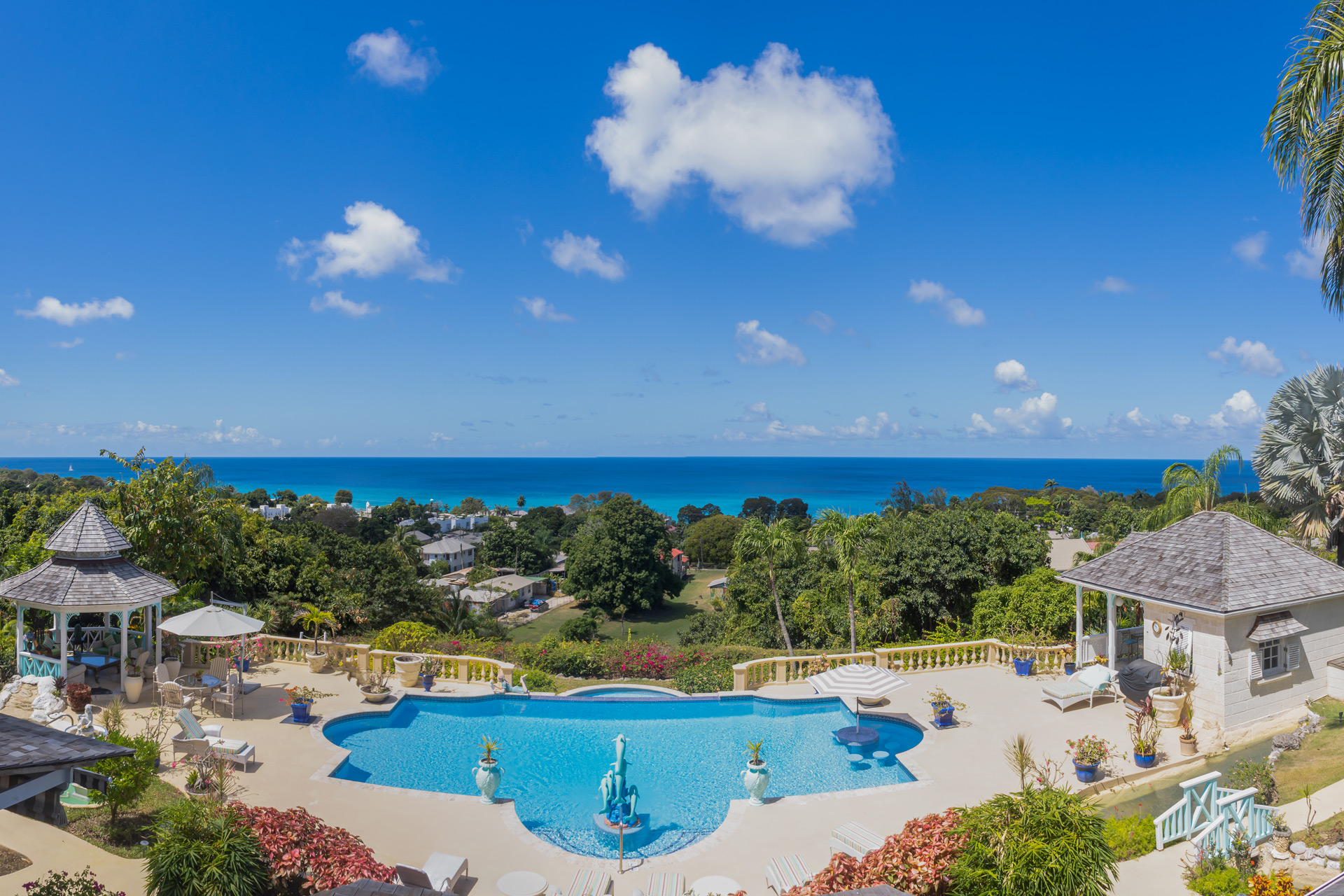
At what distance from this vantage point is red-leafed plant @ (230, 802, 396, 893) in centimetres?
830

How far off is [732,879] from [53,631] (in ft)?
61.4

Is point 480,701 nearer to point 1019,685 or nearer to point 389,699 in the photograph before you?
point 389,699

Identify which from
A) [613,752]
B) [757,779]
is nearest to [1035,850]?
[757,779]

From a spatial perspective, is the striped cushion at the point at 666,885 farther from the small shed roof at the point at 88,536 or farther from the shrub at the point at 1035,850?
the small shed roof at the point at 88,536

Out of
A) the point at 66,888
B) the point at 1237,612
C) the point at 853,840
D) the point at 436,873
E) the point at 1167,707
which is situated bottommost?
the point at 853,840

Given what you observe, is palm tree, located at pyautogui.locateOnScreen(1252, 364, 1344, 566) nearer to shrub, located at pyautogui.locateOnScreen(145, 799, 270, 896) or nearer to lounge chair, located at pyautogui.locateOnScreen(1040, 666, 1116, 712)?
lounge chair, located at pyautogui.locateOnScreen(1040, 666, 1116, 712)

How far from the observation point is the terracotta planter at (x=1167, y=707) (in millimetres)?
15109

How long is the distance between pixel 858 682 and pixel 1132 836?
6.04 metres

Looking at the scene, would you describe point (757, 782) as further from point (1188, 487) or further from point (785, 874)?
point (1188, 487)

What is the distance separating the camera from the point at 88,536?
1647cm

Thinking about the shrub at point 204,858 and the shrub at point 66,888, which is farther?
the shrub at point 204,858

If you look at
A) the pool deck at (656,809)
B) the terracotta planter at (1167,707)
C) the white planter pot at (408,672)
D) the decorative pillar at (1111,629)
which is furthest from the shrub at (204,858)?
the decorative pillar at (1111,629)

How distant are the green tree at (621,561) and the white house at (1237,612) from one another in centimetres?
3744

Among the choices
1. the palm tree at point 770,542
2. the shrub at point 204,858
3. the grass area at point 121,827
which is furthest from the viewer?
the palm tree at point 770,542
